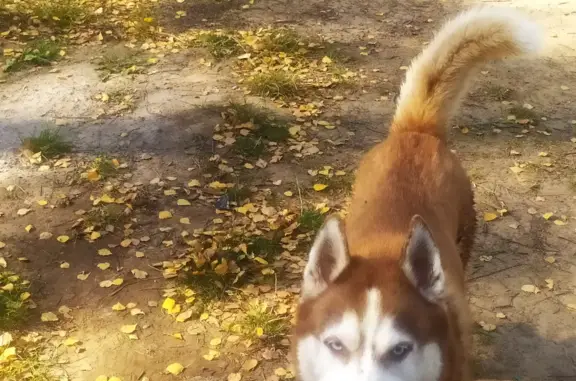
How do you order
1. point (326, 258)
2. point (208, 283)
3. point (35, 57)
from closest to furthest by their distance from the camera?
point (326, 258) → point (208, 283) → point (35, 57)

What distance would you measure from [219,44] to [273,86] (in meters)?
1.26

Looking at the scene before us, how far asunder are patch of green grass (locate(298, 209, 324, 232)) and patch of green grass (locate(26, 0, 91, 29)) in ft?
15.5

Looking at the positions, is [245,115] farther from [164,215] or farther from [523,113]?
[523,113]

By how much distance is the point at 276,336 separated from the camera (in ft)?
13.7

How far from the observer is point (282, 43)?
7504 mm

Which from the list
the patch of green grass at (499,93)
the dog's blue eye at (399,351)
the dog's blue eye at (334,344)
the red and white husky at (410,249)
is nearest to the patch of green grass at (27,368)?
the red and white husky at (410,249)

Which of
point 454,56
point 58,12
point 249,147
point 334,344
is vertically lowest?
point 249,147

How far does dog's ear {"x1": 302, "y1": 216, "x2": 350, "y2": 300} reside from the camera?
8.72 ft

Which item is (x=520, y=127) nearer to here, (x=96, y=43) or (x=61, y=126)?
(x=61, y=126)

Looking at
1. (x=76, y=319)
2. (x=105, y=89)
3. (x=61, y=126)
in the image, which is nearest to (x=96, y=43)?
(x=105, y=89)

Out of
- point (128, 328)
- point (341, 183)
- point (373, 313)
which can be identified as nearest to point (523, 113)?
point (341, 183)

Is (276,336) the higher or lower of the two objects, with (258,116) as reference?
lower

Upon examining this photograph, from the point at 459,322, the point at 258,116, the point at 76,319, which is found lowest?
the point at 76,319

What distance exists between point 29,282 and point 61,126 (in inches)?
86.7
